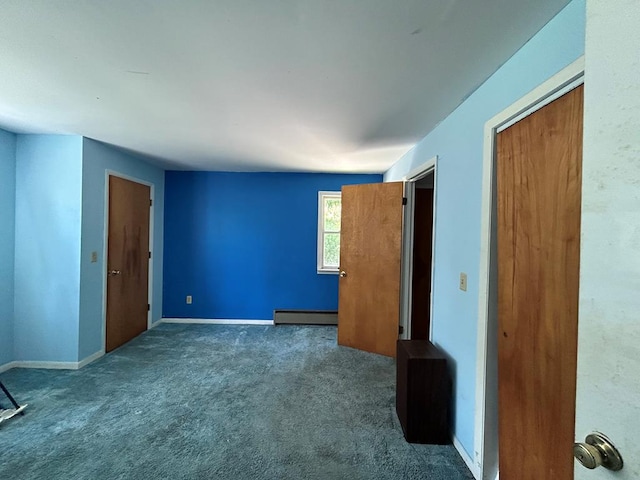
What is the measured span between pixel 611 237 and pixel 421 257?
302 cm

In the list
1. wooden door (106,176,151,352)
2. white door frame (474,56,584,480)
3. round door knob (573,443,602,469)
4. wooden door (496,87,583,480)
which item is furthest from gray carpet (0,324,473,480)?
round door knob (573,443,602,469)

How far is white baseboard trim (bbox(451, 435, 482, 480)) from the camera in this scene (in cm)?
162

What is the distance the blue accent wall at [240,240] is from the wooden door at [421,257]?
110cm

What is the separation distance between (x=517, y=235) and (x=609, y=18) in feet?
3.07

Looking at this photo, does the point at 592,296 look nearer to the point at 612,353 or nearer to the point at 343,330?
the point at 612,353

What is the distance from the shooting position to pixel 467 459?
5.75 ft

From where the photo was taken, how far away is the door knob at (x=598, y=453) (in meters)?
0.57

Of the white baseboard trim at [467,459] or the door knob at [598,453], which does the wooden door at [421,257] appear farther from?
the door knob at [598,453]

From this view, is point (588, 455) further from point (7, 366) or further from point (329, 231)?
point (7, 366)

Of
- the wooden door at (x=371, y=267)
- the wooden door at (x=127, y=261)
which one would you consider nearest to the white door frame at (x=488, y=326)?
the wooden door at (x=371, y=267)

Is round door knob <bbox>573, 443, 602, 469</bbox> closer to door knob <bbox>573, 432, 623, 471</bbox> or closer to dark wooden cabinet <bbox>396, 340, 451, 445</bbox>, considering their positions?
door knob <bbox>573, 432, 623, 471</bbox>

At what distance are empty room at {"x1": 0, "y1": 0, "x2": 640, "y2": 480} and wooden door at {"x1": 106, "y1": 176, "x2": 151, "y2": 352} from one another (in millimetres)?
36

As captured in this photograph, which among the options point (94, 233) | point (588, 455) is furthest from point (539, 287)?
point (94, 233)

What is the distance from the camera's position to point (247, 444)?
188cm
